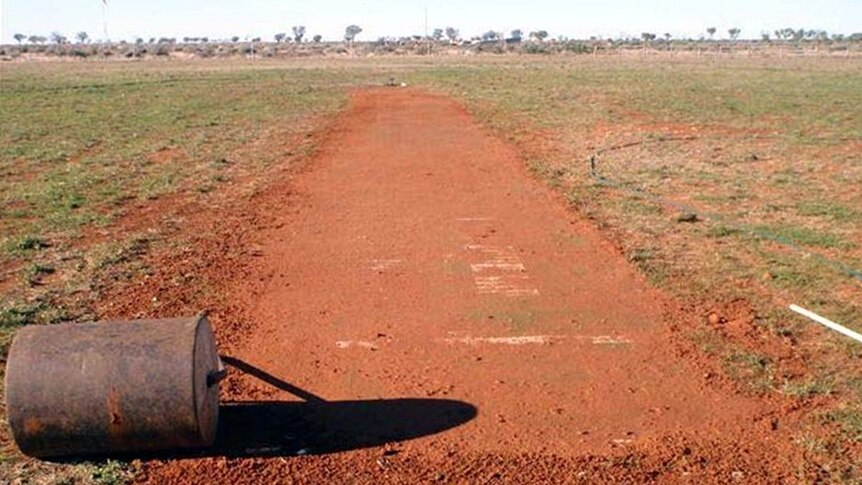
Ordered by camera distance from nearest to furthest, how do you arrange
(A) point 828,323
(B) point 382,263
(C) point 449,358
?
(C) point 449,358 → (A) point 828,323 → (B) point 382,263

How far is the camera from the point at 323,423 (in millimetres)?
5828

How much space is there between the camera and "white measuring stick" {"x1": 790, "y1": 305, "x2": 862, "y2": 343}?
23.7ft

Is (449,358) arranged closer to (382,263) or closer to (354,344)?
(354,344)

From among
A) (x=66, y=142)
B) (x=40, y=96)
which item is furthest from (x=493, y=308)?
(x=40, y=96)

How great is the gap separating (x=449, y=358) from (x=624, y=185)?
837 cm

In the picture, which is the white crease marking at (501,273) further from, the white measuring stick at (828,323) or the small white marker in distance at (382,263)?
the white measuring stick at (828,323)

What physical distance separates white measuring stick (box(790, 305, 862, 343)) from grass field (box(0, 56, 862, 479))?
0.35 feet

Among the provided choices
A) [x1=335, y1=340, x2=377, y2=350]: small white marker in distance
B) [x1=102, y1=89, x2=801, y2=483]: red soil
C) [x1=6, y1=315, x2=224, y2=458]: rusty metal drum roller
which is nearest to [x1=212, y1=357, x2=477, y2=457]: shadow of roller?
[x1=102, y1=89, x2=801, y2=483]: red soil

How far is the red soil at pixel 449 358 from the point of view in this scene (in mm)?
5324

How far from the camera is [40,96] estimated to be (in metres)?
38.8

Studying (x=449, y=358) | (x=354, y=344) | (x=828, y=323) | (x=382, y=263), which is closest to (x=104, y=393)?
(x=354, y=344)

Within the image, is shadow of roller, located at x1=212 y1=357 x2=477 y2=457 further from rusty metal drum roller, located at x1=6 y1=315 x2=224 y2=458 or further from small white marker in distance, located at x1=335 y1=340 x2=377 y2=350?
small white marker in distance, located at x1=335 y1=340 x2=377 y2=350

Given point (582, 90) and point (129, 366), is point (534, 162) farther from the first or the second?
point (582, 90)

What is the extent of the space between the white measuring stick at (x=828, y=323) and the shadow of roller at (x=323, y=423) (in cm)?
347
